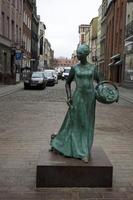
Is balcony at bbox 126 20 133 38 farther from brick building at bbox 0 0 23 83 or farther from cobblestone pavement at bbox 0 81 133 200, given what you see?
cobblestone pavement at bbox 0 81 133 200

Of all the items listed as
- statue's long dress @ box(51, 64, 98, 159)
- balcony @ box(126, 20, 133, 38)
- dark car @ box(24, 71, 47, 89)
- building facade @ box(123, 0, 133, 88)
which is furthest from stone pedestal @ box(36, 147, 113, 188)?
balcony @ box(126, 20, 133, 38)

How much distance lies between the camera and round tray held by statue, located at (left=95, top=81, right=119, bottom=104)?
5.91 meters

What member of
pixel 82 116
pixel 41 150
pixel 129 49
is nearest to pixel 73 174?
pixel 82 116

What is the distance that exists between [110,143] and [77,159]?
3377 millimetres

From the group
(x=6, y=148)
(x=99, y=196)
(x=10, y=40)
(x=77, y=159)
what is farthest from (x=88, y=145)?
(x=10, y=40)

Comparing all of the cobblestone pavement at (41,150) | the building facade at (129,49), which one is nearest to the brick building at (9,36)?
the building facade at (129,49)

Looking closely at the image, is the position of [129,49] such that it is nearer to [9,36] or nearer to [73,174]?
[9,36]

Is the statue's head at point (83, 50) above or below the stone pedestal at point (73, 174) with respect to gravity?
above

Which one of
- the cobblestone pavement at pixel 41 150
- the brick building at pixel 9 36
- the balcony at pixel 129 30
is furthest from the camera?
the brick building at pixel 9 36

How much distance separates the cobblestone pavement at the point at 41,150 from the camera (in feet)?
18.0

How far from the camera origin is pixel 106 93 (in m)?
5.92

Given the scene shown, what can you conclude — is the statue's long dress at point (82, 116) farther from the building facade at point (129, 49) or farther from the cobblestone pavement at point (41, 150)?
the building facade at point (129, 49)

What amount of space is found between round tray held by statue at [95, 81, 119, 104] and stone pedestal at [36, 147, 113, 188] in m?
0.92

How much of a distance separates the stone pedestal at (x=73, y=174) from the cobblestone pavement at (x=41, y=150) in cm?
10
